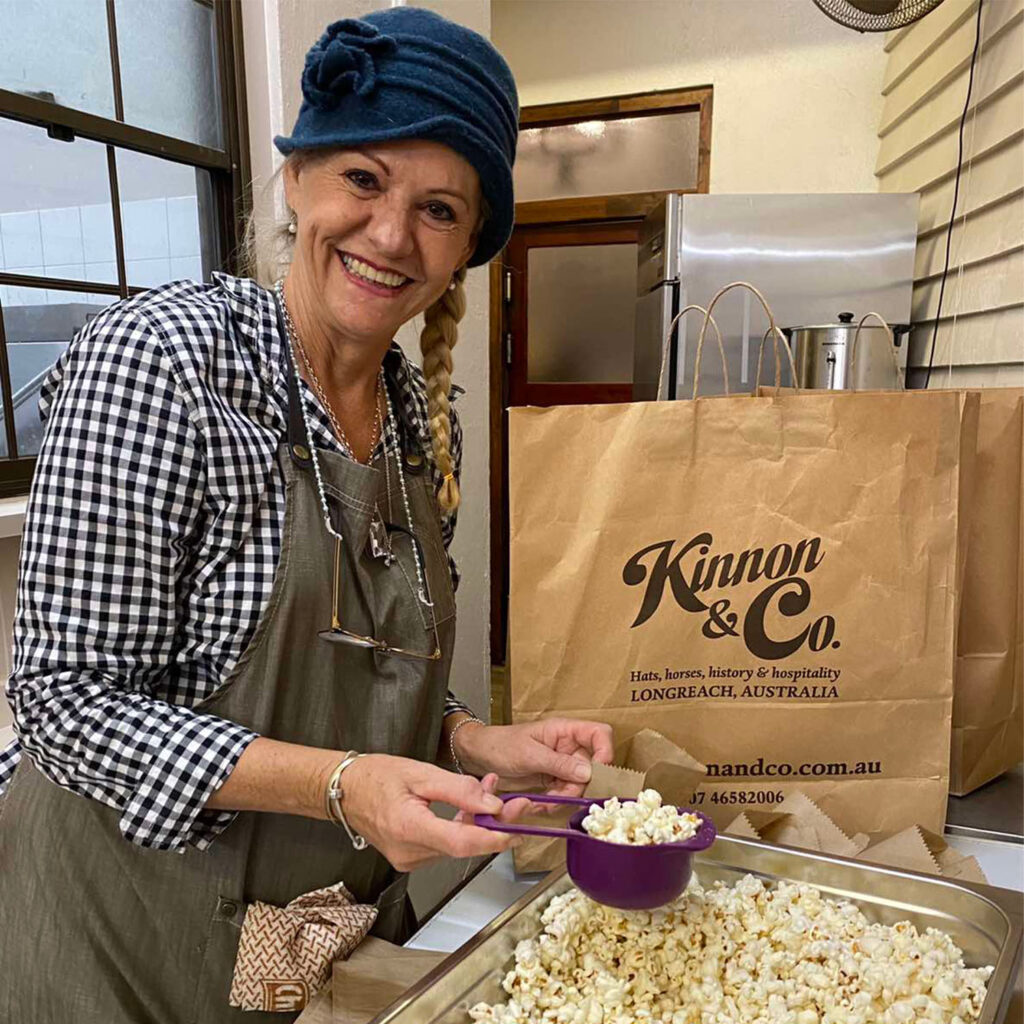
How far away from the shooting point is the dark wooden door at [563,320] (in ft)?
13.0

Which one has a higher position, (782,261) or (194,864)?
(782,261)

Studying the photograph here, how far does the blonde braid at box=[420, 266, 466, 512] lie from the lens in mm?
1159

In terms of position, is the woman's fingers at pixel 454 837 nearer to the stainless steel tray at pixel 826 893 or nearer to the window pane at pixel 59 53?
the stainless steel tray at pixel 826 893

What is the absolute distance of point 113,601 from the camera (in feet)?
2.56

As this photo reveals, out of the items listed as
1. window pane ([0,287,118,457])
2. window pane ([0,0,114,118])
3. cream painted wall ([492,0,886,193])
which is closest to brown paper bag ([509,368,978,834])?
window pane ([0,287,118,457])

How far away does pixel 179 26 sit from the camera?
63.3 inches

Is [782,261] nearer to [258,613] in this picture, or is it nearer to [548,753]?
[548,753]

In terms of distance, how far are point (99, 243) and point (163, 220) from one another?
15 centimetres

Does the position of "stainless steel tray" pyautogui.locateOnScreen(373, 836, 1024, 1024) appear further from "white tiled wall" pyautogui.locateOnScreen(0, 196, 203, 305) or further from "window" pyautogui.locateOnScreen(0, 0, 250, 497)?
"white tiled wall" pyautogui.locateOnScreen(0, 196, 203, 305)

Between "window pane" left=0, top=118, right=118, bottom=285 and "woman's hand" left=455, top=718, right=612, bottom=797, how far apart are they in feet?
3.70

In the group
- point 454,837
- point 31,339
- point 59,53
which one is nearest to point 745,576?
point 454,837

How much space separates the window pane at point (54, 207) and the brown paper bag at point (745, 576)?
38.8 inches

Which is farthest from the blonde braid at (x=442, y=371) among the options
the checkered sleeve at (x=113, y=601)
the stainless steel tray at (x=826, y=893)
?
the stainless steel tray at (x=826, y=893)

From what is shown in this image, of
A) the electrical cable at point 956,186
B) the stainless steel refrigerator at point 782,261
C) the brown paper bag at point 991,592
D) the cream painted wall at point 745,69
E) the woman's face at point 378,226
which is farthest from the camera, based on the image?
the cream painted wall at point 745,69
